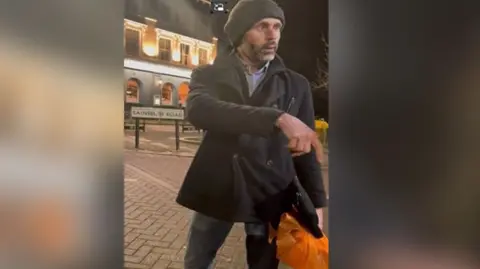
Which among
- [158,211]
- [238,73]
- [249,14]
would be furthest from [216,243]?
[249,14]

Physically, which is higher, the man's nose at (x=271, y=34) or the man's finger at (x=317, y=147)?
the man's nose at (x=271, y=34)

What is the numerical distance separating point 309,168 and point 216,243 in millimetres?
285

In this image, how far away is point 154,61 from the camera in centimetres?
96

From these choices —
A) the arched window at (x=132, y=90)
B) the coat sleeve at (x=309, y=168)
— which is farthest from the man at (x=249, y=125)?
the arched window at (x=132, y=90)

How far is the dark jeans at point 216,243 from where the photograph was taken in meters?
0.89

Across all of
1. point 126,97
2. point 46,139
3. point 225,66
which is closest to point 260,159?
point 225,66

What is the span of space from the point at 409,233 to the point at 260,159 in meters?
0.32

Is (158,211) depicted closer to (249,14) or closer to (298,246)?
(298,246)

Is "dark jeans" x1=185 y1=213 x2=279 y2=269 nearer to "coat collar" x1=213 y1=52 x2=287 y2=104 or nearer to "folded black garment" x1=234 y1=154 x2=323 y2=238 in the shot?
"folded black garment" x1=234 y1=154 x2=323 y2=238

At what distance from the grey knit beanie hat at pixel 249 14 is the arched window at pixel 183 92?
148mm

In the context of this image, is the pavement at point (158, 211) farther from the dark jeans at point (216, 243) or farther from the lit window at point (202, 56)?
the lit window at point (202, 56)

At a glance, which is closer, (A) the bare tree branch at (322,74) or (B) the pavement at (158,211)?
(A) the bare tree branch at (322,74)

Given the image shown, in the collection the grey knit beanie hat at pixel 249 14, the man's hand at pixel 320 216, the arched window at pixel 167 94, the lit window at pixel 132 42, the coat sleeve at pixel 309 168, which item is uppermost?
the grey knit beanie hat at pixel 249 14

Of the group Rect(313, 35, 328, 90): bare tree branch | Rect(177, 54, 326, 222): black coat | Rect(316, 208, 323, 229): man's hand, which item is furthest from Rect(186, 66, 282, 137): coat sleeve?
Rect(316, 208, 323, 229): man's hand
